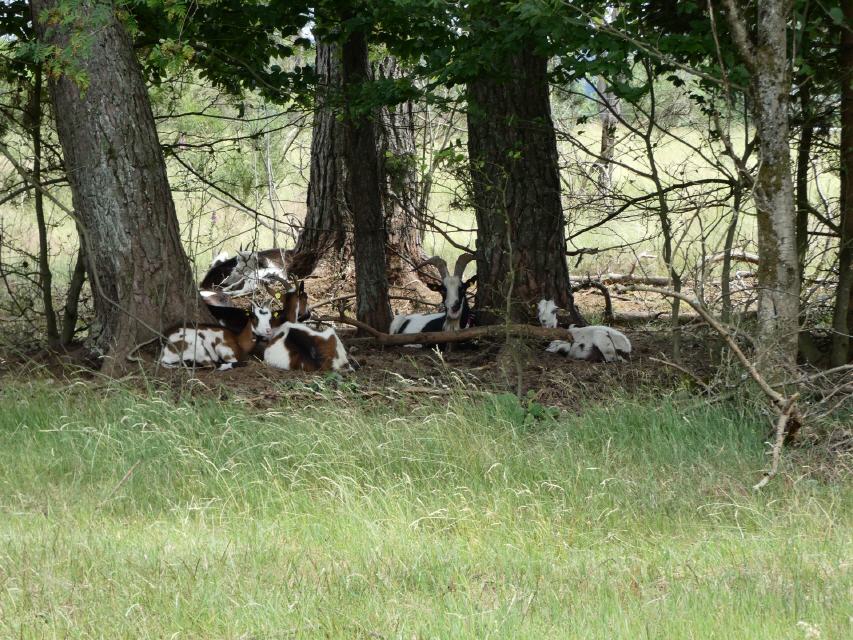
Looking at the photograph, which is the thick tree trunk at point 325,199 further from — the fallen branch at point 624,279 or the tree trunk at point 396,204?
the fallen branch at point 624,279

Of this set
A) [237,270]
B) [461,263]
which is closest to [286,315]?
[461,263]

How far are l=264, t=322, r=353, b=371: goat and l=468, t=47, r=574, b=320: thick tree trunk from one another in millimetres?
1763

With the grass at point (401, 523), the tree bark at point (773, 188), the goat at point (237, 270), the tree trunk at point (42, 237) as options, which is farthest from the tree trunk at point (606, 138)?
the tree trunk at point (42, 237)

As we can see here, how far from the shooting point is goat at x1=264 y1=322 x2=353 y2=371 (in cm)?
875

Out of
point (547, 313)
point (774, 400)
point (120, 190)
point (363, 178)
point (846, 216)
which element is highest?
point (363, 178)

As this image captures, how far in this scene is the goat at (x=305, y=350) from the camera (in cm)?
875

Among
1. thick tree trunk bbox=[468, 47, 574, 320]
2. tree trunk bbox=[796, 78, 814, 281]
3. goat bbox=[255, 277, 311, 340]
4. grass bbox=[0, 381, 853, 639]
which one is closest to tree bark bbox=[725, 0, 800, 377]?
grass bbox=[0, 381, 853, 639]

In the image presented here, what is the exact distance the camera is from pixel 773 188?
20.9 ft

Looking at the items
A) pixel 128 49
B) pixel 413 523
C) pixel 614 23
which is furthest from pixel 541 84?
pixel 413 523

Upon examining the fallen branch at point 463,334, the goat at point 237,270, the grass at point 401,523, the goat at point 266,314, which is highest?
the goat at point 237,270

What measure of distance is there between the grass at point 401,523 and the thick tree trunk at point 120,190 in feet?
3.98

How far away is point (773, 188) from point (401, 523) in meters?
3.26

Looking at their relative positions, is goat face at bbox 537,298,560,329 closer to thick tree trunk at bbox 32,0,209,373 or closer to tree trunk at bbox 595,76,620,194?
tree trunk at bbox 595,76,620,194

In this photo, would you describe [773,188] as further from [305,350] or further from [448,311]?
[448,311]
